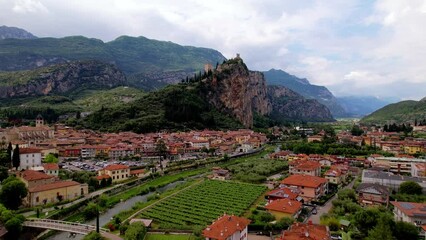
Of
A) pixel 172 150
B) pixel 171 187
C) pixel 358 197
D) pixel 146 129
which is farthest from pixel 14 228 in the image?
pixel 146 129

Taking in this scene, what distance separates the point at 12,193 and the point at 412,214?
1494 inches

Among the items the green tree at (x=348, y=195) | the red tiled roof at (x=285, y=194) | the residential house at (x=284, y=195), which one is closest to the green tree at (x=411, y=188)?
the green tree at (x=348, y=195)

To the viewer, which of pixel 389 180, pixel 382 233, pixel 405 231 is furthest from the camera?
pixel 389 180

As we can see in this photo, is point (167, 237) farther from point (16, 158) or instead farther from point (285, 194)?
point (16, 158)

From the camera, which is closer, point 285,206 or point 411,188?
point 285,206

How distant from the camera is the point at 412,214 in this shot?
3038cm

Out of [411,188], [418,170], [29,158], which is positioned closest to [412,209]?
[411,188]

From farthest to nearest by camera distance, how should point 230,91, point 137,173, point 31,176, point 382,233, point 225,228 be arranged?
point 230,91 < point 137,173 < point 31,176 < point 225,228 < point 382,233

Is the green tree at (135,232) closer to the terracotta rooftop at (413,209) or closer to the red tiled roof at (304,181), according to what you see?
the red tiled roof at (304,181)

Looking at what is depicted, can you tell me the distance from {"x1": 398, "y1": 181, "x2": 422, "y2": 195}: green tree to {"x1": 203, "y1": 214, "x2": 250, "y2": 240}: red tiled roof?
24.2 m

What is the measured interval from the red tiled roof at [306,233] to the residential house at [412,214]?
8368 millimetres

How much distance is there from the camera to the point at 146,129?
105 meters

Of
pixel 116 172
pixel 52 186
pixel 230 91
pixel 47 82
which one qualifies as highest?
pixel 47 82

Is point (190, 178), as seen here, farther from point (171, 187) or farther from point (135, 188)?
point (135, 188)
